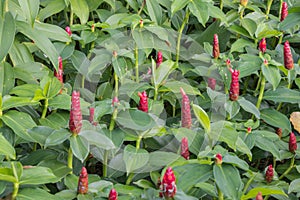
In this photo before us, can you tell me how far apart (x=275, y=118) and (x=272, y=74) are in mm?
185

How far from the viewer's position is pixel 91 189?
5.45ft

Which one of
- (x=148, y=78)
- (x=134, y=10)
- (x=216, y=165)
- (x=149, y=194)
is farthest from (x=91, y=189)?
(x=134, y=10)

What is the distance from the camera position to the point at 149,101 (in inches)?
81.0

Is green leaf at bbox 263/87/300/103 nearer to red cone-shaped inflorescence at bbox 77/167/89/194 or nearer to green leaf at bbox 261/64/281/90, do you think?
green leaf at bbox 261/64/281/90

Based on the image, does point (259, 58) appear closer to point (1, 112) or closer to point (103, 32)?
point (103, 32)

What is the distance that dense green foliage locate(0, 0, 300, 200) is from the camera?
1696 millimetres

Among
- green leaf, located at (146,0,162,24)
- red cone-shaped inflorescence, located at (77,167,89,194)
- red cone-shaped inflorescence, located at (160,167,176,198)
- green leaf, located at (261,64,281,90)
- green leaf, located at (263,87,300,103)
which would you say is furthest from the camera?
green leaf, located at (146,0,162,24)

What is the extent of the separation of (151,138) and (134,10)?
0.79 meters

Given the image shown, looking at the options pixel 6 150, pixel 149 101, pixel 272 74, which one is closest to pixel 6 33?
pixel 6 150

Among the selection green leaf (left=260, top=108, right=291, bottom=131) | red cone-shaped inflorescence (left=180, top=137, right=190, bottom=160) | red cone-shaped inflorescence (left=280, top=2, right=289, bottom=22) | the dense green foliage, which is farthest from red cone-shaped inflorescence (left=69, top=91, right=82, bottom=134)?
red cone-shaped inflorescence (left=280, top=2, right=289, bottom=22)

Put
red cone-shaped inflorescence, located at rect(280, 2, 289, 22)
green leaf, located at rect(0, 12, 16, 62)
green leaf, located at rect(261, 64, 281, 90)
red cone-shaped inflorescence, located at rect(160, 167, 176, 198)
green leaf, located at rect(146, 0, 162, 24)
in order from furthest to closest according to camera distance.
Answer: red cone-shaped inflorescence, located at rect(280, 2, 289, 22) < green leaf, located at rect(146, 0, 162, 24) < green leaf, located at rect(261, 64, 281, 90) < green leaf, located at rect(0, 12, 16, 62) < red cone-shaped inflorescence, located at rect(160, 167, 176, 198)

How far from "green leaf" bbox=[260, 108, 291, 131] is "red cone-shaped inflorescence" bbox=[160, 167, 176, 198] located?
2.48 ft

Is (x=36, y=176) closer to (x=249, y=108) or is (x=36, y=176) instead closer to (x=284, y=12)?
(x=249, y=108)

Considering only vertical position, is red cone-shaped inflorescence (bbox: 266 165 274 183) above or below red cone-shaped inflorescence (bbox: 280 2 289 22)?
below
